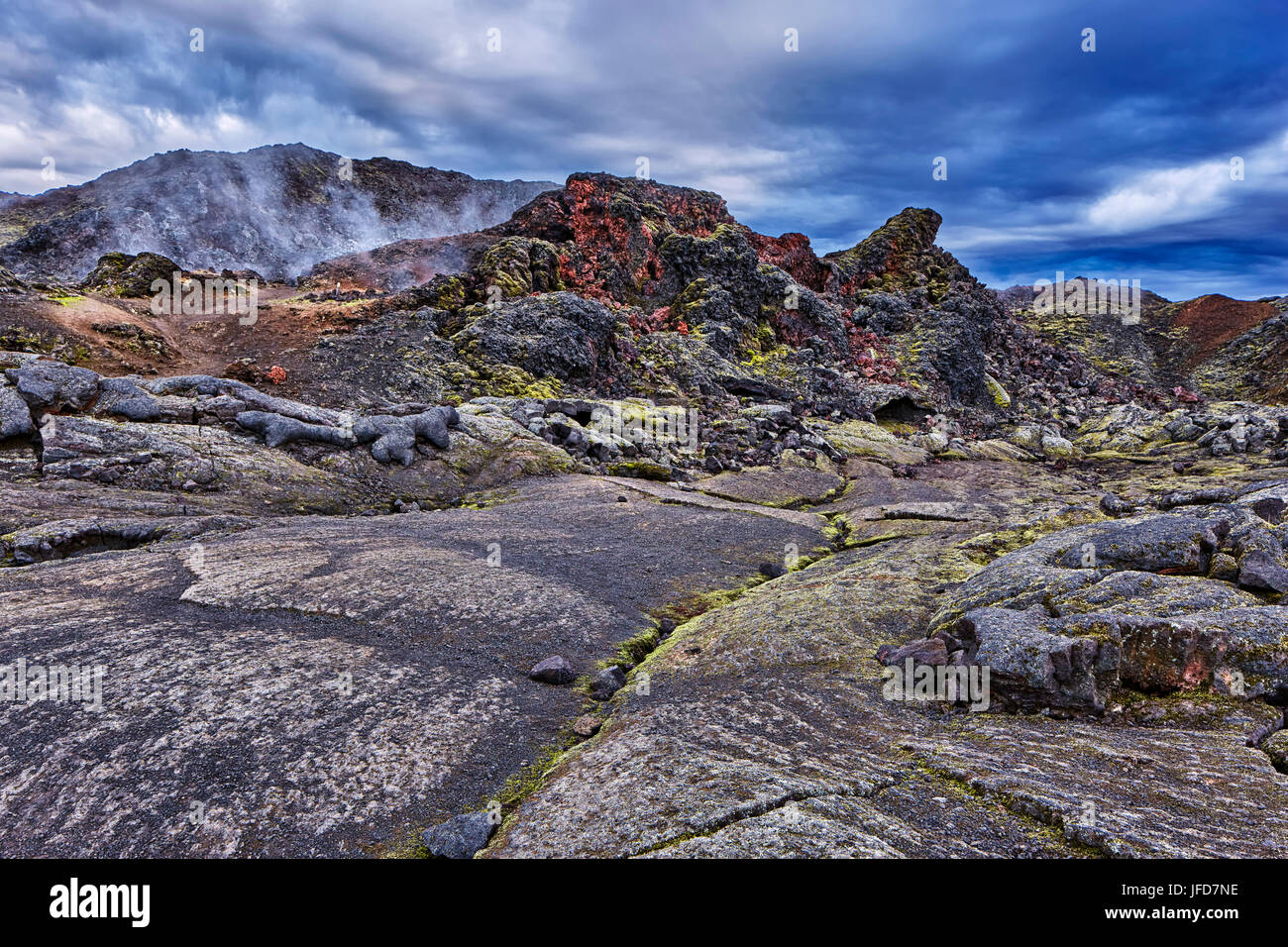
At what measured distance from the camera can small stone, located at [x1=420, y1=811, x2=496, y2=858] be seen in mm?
5371

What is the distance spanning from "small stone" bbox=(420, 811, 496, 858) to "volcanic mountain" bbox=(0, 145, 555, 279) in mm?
108431

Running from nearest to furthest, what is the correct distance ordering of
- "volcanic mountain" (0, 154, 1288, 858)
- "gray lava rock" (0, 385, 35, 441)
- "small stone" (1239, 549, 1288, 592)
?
1. "volcanic mountain" (0, 154, 1288, 858)
2. "small stone" (1239, 549, 1288, 592)
3. "gray lava rock" (0, 385, 35, 441)

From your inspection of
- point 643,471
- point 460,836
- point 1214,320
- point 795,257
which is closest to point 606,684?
point 460,836

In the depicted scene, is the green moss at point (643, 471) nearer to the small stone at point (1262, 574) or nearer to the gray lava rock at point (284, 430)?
the gray lava rock at point (284, 430)

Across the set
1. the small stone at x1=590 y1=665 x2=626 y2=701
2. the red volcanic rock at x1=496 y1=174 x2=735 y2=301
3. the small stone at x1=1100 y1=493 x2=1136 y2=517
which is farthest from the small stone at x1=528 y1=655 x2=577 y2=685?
the red volcanic rock at x1=496 y1=174 x2=735 y2=301

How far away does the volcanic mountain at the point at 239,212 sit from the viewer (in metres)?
86.1

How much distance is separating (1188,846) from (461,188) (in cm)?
15488

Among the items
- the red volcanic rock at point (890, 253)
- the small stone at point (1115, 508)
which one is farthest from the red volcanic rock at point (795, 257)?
the small stone at point (1115, 508)

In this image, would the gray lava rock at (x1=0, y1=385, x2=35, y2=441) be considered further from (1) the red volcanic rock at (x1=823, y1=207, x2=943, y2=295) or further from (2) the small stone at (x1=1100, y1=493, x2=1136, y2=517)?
(1) the red volcanic rock at (x1=823, y1=207, x2=943, y2=295)

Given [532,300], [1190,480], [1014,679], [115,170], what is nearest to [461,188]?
[115,170]

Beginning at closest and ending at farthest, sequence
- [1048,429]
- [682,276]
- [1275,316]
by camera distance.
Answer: [1048,429], [682,276], [1275,316]

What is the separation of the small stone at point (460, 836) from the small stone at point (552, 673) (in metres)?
3.37

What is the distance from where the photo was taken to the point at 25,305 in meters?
31.3

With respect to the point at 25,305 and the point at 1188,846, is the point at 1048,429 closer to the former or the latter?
the point at 1188,846
